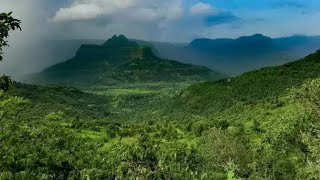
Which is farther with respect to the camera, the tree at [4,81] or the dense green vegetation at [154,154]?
the dense green vegetation at [154,154]

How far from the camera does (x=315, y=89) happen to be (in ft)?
185

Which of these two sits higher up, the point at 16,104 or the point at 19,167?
the point at 16,104

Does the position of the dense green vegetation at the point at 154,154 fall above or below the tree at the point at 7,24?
below

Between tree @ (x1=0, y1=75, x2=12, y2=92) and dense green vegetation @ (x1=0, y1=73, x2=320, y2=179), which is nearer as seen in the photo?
tree @ (x1=0, y1=75, x2=12, y2=92)

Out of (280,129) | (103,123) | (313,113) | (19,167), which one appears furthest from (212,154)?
(103,123)

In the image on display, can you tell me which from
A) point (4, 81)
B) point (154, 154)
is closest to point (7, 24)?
point (4, 81)

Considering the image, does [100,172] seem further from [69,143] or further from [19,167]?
[19,167]

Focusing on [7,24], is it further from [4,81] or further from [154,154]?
[154,154]

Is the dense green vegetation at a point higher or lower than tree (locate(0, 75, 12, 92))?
lower

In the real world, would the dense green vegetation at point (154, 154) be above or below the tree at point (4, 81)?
below

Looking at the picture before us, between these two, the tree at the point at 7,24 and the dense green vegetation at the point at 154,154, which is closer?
the tree at the point at 7,24

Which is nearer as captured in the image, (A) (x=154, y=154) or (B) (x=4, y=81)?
(B) (x=4, y=81)

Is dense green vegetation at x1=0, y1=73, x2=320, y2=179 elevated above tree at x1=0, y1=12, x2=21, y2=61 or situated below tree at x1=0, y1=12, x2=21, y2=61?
below

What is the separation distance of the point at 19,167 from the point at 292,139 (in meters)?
49.3
